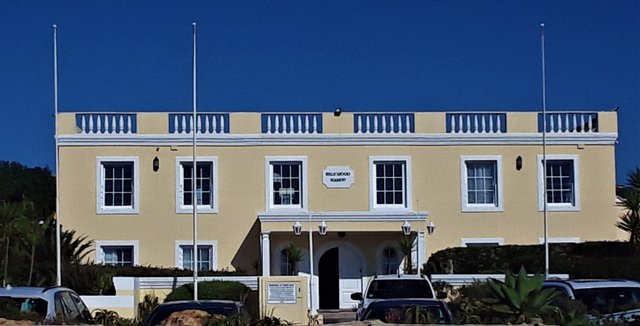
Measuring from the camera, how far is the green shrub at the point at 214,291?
88.1 ft

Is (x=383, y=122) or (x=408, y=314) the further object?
(x=383, y=122)

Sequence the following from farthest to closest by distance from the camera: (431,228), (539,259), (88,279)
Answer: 1. (431,228)
2. (539,259)
3. (88,279)

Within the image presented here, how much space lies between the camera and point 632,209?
3334 centimetres

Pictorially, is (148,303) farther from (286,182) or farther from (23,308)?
(23,308)

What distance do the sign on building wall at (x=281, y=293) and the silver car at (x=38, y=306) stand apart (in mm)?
9380

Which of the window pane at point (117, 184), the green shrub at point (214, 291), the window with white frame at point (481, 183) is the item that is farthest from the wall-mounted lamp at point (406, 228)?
the window pane at point (117, 184)

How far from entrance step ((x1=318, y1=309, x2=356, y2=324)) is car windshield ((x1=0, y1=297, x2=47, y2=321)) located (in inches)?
540

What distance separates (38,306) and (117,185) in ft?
65.8

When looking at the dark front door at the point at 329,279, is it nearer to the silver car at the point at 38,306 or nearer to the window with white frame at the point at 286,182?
the window with white frame at the point at 286,182

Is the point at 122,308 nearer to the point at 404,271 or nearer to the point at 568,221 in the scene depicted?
the point at 404,271

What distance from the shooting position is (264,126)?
35500mm

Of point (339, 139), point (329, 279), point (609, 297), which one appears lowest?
point (329, 279)

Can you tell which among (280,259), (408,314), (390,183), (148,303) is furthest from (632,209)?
(408,314)

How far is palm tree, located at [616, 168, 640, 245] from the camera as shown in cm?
3325
